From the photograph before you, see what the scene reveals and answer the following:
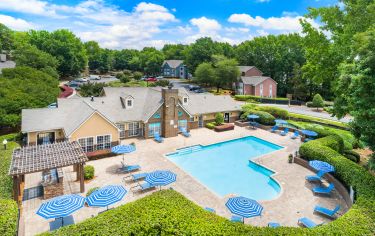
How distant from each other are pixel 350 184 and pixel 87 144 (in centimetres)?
2353

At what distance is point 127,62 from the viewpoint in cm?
10988

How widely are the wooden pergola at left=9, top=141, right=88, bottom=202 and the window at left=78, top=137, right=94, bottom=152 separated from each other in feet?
12.9

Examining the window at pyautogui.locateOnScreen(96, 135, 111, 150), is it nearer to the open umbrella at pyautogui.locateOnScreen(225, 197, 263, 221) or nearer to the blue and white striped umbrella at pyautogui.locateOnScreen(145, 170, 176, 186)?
the blue and white striped umbrella at pyautogui.locateOnScreen(145, 170, 176, 186)

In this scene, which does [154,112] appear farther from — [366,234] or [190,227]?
[366,234]

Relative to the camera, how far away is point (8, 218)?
38.1 feet

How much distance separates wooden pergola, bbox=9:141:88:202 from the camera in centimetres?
1545

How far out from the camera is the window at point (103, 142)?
973 inches

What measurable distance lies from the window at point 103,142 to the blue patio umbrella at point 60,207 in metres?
11.3

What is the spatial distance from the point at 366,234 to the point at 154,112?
76.9 feet

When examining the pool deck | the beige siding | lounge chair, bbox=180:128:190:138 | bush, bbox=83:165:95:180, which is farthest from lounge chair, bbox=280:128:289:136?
bush, bbox=83:165:95:180

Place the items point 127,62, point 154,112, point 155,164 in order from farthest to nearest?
point 127,62 → point 154,112 → point 155,164

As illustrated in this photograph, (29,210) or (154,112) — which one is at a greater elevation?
(154,112)

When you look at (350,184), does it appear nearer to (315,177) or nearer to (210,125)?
(315,177)

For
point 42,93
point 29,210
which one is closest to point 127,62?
point 42,93
